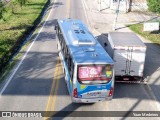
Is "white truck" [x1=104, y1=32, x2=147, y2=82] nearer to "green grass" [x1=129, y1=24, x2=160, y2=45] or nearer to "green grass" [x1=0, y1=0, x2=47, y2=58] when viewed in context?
"green grass" [x1=0, y1=0, x2=47, y2=58]

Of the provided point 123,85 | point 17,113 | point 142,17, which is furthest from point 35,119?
point 142,17

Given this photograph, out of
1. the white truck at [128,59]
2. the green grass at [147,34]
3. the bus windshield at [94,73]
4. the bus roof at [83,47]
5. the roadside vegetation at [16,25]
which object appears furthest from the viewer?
the green grass at [147,34]

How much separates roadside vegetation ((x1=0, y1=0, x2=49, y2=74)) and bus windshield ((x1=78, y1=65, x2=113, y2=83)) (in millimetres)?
9796

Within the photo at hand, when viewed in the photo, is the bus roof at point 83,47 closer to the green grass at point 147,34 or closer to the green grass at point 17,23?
the green grass at point 17,23

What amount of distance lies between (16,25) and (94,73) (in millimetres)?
22784

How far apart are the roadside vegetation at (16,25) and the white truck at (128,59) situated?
9620 mm

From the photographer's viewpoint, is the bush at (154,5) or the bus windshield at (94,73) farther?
the bush at (154,5)

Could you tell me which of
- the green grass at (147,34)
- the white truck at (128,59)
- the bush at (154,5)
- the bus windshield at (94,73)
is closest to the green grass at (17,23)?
the white truck at (128,59)

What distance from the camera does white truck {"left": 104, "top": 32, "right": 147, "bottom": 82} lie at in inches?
779

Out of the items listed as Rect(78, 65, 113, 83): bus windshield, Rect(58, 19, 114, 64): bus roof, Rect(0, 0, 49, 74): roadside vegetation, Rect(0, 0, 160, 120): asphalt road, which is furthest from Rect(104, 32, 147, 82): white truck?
Rect(0, 0, 49, 74): roadside vegetation

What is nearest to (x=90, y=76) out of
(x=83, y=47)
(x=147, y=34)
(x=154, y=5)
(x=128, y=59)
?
(x=83, y=47)

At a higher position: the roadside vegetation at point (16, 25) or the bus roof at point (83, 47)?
the bus roof at point (83, 47)

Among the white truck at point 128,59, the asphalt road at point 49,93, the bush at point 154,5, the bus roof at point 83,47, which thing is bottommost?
the asphalt road at point 49,93

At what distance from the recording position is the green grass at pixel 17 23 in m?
29.3
